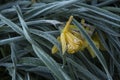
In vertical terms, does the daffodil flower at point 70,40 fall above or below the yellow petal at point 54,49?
above

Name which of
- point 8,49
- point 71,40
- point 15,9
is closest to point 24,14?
point 15,9

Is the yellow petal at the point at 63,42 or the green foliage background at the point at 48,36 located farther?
the green foliage background at the point at 48,36

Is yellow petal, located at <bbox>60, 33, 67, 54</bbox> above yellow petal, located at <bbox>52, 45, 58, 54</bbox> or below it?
above

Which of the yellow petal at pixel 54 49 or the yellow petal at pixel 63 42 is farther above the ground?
the yellow petal at pixel 63 42

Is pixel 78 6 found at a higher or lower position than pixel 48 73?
higher

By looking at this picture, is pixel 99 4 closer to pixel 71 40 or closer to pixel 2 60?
pixel 71 40

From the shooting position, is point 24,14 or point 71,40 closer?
point 71,40

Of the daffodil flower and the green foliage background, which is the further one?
the green foliage background

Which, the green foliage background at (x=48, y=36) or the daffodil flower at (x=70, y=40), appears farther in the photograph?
the green foliage background at (x=48, y=36)
